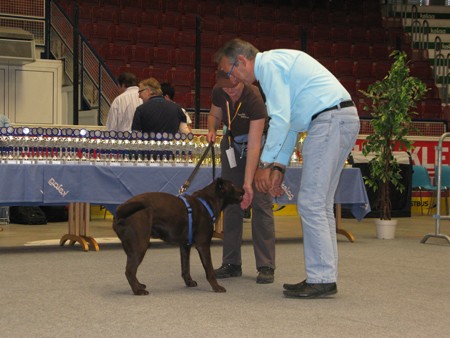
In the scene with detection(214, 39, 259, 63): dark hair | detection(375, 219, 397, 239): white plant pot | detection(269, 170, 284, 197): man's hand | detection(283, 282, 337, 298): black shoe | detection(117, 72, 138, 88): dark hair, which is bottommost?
detection(375, 219, 397, 239): white plant pot

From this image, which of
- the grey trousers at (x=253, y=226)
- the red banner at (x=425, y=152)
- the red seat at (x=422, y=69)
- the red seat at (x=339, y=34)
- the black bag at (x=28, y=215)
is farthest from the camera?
the red seat at (x=339, y=34)

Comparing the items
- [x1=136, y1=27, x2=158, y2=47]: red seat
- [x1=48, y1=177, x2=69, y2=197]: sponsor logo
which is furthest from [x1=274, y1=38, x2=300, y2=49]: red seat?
[x1=48, y1=177, x2=69, y2=197]: sponsor logo

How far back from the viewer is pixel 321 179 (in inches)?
145

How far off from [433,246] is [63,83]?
6019mm

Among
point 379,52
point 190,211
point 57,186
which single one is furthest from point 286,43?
point 190,211

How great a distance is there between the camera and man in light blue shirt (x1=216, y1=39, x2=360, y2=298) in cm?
361

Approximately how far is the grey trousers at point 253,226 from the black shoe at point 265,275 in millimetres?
24

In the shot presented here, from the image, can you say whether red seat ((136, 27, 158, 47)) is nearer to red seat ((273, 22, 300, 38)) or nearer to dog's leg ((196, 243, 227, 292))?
red seat ((273, 22, 300, 38))

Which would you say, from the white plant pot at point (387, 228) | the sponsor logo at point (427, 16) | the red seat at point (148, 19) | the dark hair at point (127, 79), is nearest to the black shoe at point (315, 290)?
the white plant pot at point (387, 228)

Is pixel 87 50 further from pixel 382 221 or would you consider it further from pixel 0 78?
pixel 382 221

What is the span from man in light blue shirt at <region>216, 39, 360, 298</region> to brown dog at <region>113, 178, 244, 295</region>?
1.62 ft

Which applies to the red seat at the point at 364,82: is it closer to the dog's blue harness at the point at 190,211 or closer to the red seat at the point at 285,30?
the red seat at the point at 285,30

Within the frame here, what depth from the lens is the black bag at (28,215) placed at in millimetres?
8395

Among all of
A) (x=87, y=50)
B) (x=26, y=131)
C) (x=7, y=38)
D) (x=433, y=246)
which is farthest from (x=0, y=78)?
(x=433, y=246)
